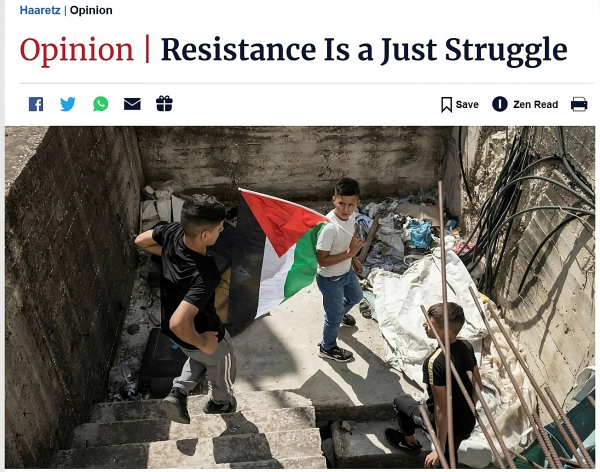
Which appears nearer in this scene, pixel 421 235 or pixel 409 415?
pixel 409 415

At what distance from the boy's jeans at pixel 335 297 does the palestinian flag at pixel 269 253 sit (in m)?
0.29

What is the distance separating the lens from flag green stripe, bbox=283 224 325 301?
4.28 m

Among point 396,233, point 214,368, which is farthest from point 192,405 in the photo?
point 396,233

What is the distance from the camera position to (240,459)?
3.63 meters

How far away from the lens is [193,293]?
3.08 meters

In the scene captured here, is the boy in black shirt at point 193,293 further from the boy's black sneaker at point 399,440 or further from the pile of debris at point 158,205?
the pile of debris at point 158,205

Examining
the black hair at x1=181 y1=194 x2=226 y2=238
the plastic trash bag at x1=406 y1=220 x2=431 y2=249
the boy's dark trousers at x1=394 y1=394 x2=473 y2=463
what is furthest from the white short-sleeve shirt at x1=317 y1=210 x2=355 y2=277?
the plastic trash bag at x1=406 y1=220 x2=431 y2=249

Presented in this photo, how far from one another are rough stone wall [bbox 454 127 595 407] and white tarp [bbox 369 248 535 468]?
25 centimetres

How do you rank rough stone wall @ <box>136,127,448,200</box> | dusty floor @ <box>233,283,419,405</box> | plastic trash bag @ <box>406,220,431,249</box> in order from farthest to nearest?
rough stone wall @ <box>136,127,448,200</box>
plastic trash bag @ <box>406,220,431,249</box>
dusty floor @ <box>233,283,419,405</box>

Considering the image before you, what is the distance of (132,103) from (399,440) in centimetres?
344

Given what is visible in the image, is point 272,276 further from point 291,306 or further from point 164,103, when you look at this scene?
point 291,306

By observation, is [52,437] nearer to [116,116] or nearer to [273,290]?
[273,290]

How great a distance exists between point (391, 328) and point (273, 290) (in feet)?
5.71

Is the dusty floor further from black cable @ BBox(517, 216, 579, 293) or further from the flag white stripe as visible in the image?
black cable @ BBox(517, 216, 579, 293)
